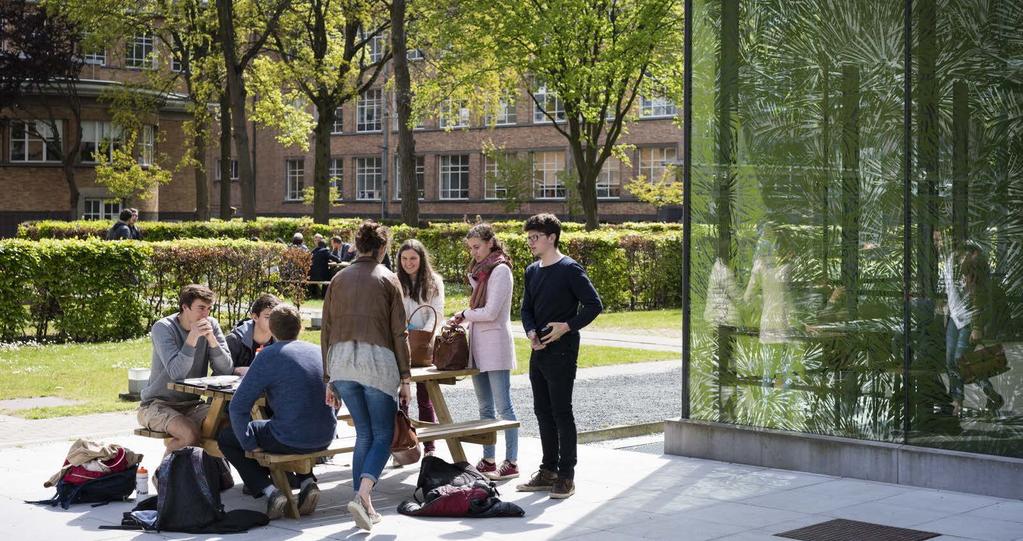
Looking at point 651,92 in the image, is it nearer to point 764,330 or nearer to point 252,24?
point 252,24

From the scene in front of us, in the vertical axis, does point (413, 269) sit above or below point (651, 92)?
below

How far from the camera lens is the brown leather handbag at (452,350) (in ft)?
31.6

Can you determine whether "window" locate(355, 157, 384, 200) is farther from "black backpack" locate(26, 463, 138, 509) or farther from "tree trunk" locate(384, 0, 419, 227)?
"black backpack" locate(26, 463, 138, 509)

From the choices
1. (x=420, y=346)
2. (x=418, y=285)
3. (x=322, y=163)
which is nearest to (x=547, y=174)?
(x=322, y=163)

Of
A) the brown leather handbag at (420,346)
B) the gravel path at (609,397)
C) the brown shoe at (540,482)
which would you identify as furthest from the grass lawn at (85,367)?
the brown shoe at (540,482)

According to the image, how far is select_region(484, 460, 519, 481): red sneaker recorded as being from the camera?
955cm

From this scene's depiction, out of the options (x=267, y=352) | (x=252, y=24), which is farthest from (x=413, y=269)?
(x=252, y=24)

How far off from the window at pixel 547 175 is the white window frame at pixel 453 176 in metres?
5.64

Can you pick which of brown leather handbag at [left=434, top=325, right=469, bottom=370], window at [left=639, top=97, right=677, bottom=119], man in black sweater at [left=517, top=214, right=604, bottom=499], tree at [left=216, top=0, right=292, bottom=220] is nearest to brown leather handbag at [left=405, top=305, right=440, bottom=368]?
brown leather handbag at [left=434, top=325, right=469, bottom=370]

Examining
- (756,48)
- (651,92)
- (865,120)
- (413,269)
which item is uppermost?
(651,92)

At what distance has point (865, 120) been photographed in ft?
32.6

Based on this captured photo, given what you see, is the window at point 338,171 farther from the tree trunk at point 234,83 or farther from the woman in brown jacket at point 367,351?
the woman in brown jacket at point 367,351

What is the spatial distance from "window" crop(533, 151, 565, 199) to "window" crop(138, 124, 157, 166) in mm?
19047

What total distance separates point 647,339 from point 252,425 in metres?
13.8
